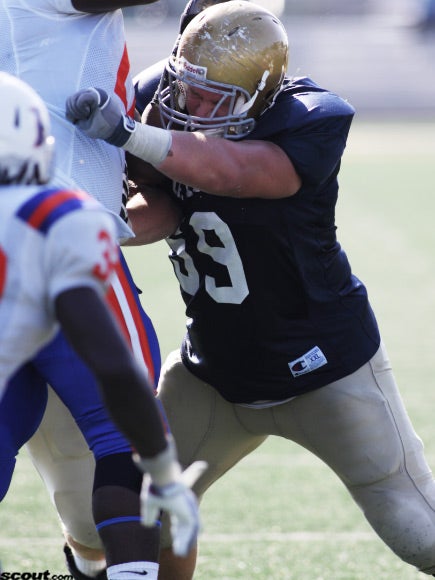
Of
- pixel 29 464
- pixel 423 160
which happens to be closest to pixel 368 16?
pixel 423 160

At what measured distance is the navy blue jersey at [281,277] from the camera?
2932 millimetres

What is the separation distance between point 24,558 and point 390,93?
21.6m

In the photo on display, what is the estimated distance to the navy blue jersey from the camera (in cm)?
293

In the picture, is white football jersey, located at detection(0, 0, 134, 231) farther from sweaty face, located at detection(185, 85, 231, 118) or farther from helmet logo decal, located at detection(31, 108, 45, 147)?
helmet logo decal, located at detection(31, 108, 45, 147)

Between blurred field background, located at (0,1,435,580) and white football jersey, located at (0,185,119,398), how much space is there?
6.07ft

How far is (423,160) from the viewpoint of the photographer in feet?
56.9

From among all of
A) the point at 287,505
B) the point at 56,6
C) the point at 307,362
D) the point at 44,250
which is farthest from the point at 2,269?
the point at 287,505

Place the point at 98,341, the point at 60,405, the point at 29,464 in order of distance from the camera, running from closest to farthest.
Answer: the point at 98,341, the point at 60,405, the point at 29,464

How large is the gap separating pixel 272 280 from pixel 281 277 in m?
0.03

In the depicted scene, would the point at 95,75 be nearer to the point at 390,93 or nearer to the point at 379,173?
the point at 379,173

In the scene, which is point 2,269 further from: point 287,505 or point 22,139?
point 287,505

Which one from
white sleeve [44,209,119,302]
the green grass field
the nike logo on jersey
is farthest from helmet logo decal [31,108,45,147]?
the green grass field

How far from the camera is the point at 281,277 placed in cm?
301

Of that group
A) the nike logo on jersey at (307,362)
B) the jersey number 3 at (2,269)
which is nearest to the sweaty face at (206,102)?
the nike logo on jersey at (307,362)
